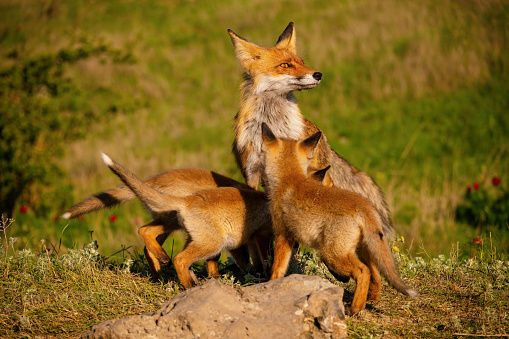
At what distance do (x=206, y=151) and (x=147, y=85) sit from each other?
22.2ft

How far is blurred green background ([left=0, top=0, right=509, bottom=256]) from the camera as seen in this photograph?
14.0 meters

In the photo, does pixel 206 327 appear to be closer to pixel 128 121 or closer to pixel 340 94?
pixel 340 94

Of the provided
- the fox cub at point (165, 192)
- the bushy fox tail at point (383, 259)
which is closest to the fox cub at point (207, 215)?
the fox cub at point (165, 192)

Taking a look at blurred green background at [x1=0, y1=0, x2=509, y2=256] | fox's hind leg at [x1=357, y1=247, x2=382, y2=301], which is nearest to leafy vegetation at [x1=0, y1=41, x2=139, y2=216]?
blurred green background at [x1=0, y1=0, x2=509, y2=256]

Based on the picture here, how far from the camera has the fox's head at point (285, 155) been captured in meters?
6.71

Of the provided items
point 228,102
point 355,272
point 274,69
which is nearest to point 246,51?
point 274,69

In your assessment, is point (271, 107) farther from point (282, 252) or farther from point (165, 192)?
point (282, 252)

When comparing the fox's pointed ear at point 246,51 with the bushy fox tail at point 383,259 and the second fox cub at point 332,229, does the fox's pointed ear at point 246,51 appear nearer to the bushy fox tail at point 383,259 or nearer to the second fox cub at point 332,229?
the second fox cub at point 332,229

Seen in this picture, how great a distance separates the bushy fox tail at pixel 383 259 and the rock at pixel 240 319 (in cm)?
63

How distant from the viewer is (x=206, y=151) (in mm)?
→ 19047

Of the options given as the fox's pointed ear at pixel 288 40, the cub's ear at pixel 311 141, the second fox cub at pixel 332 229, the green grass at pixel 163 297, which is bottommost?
the green grass at pixel 163 297

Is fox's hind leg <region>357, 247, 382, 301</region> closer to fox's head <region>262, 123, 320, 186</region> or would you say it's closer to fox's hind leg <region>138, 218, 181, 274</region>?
fox's head <region>262, 123, 320, 186</region>

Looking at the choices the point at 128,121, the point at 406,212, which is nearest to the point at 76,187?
the point at 128,121

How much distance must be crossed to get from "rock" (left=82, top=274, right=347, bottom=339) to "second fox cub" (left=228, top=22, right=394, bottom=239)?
2.77 m
